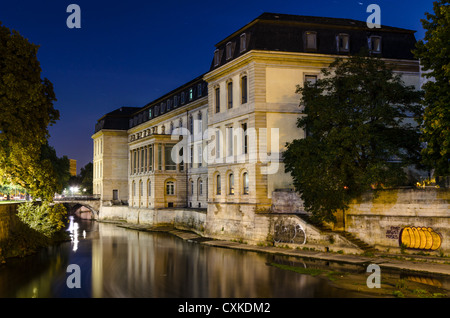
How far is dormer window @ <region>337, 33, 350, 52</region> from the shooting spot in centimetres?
3622

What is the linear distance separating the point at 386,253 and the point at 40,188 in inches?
881

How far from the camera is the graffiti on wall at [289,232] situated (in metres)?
30.0

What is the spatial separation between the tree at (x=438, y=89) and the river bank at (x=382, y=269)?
471cm

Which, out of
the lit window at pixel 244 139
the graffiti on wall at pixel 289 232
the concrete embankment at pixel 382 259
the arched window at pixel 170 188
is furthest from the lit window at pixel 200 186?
the graffiti on wall at pixel 289 232

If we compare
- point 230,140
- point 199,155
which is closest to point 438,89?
point 230,140

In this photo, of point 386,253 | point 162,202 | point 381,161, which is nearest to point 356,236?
point 386,253

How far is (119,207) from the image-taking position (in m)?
68.0

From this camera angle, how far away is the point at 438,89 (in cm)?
2247

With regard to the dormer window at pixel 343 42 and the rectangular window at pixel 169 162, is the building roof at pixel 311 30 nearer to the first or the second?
the dormer window at pixel 343 42

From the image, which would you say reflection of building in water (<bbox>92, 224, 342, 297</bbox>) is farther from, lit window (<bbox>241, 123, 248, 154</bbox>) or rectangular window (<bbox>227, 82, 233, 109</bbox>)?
rectangular window (<bbox>227, 82, 233, 109</bbox>)

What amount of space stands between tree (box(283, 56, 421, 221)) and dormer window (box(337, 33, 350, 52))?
6345 millimetres

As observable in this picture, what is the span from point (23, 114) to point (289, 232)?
1763 centimetres

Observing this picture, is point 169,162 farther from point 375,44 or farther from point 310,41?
point 375,44

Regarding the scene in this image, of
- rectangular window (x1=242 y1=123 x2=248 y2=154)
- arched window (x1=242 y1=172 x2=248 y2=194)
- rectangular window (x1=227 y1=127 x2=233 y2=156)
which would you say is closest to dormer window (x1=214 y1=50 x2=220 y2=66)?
rectangular window (x1=227 y1=127 x2=233 y2=156)
